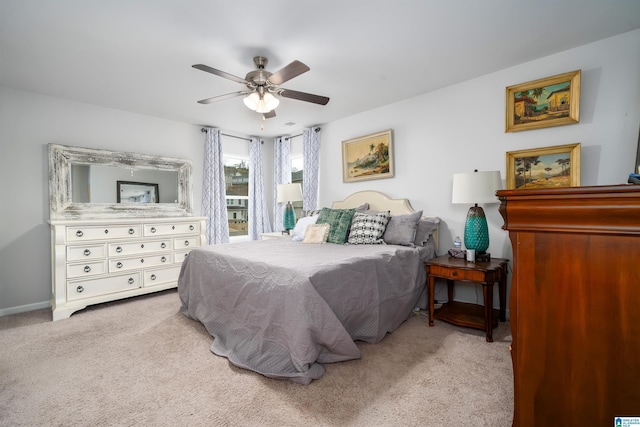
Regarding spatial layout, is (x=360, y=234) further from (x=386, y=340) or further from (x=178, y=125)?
(x=178, y=125)

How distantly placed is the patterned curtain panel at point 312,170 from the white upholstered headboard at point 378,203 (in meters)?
0.50

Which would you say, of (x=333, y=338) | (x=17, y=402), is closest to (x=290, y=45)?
(x=333, y=338)

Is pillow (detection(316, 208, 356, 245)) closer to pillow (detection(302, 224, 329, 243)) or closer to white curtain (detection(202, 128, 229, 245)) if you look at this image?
pillow (detection(302, 224, 329, 243))

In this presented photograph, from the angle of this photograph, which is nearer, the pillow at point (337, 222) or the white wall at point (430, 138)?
the white wall at point (430, 138)

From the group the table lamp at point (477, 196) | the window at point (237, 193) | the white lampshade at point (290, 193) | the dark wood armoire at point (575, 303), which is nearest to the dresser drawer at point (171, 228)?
the window at point (237, 193)

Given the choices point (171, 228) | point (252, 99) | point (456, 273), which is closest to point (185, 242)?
point (171, 228)

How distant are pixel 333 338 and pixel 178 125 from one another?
156 inches

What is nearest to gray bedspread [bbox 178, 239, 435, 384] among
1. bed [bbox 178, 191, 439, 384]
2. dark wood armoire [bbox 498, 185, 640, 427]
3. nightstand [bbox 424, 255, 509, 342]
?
bed [bbox 178, 191, 439, 384]

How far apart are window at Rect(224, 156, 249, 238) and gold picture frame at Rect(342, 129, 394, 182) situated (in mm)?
2049

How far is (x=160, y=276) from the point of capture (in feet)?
11.8

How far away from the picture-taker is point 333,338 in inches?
70.7

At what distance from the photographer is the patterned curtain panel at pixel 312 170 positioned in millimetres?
4523

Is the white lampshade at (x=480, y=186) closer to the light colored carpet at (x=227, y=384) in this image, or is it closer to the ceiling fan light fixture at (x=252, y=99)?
the light colored carpet at (x=227, y=384)

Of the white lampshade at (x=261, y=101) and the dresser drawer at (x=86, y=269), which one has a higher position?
the white lampshade at (x=261, y=101)
